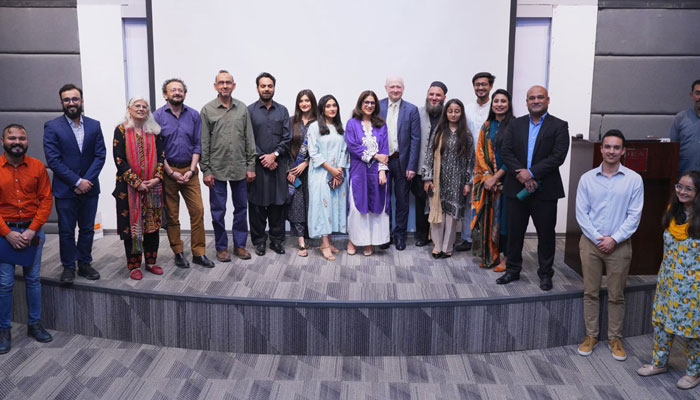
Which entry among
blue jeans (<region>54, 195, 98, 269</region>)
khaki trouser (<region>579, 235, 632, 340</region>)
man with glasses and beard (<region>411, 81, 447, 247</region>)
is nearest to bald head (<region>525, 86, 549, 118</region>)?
khaki trouser (<region>579, 235, 632, 340</region>)

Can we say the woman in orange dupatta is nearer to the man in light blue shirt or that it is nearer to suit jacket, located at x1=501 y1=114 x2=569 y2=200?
suit jacket, located at x1=501 y1=114 x2=569 y2=200

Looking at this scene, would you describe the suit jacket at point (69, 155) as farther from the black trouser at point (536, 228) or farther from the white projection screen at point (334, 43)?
the black trouser at point (536, 228)

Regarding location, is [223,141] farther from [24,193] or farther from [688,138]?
[688,138]

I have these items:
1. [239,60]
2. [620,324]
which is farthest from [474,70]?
[620,324]

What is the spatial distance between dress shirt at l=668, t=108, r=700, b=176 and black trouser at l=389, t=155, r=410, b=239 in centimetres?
190

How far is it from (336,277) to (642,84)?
312 centimetres

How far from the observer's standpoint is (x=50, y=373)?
3109 millimetres

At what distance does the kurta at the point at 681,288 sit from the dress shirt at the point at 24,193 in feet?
11.2

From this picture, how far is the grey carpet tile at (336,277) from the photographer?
350 centimetres

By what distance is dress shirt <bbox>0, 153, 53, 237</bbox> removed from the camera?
10.5ft

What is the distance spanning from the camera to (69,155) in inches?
139

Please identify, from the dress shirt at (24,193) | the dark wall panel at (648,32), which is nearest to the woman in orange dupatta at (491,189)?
the dark wall panel at (648,32)

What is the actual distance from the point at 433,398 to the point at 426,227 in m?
1.91

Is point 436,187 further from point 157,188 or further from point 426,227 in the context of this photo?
point 157,188
